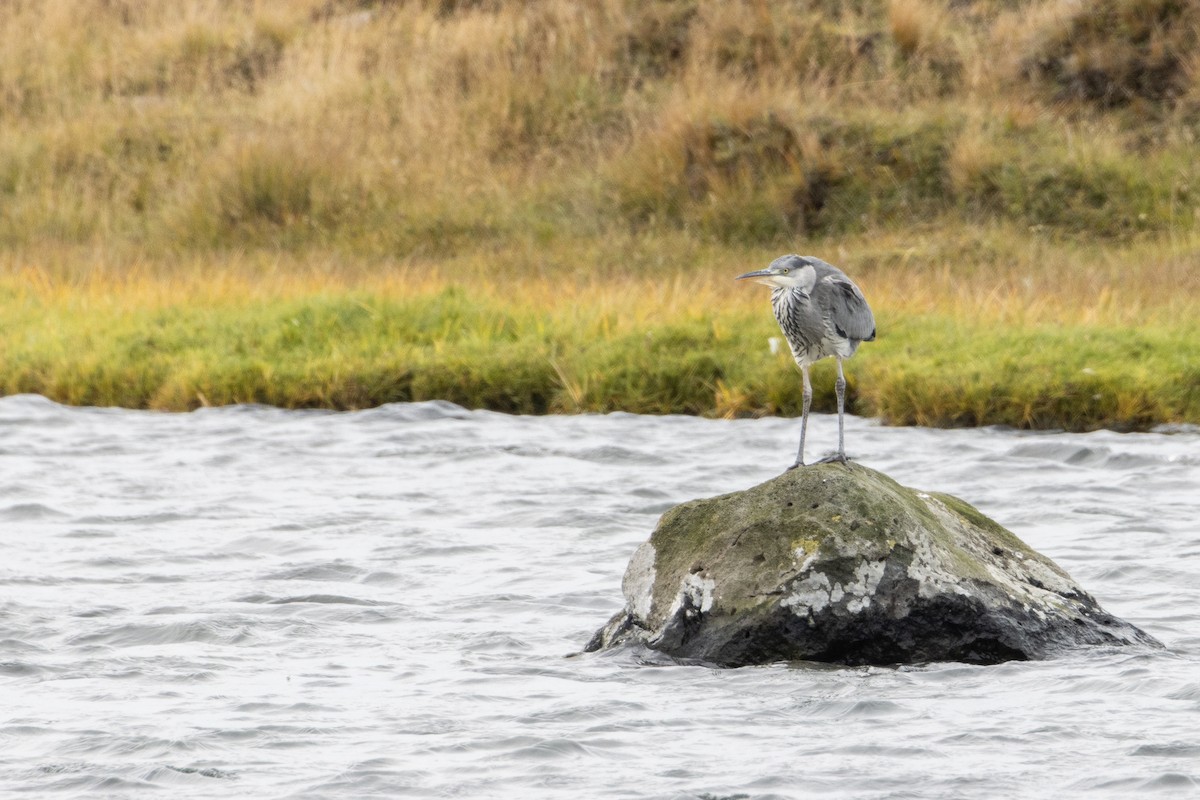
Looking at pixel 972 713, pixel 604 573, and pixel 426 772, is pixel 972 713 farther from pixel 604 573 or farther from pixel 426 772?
pixel 604 573

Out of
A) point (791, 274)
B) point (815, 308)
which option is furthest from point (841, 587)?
point (791, 274)

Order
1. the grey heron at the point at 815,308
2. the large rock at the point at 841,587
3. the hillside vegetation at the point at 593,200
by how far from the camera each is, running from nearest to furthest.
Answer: the large rock at the point at 841,587
the grey heron at the point at 815,308
the hillside vegetation at the point at 593,200

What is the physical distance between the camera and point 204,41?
1015 inches

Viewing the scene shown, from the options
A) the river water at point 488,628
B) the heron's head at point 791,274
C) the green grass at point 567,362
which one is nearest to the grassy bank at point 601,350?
the green grass at point 567,362

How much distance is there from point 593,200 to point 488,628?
42.0 feet

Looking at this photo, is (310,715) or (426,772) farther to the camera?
(310,715)

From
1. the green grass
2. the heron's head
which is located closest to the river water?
the green grass

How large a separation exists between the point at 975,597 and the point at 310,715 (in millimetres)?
2787

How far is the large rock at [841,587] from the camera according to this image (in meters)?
6.95

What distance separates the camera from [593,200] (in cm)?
2041

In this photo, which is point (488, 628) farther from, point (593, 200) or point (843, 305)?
point (593, 200)

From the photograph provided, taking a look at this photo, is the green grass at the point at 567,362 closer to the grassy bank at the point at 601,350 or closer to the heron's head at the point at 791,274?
the grassy bank at the point at 601,350

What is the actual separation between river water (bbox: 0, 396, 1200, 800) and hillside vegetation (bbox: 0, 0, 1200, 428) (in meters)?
0.78

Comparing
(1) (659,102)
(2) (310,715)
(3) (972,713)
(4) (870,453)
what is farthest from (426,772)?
(1) (659,102)
